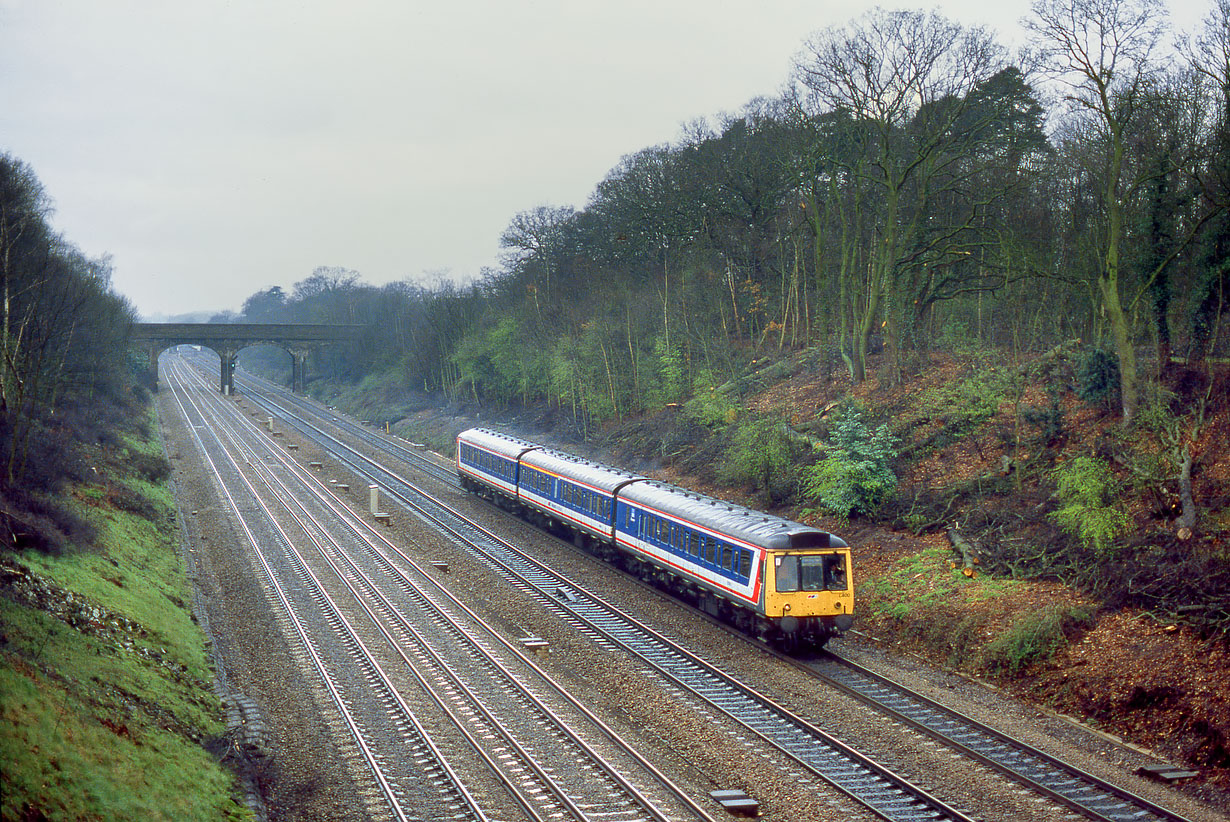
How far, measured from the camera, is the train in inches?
750

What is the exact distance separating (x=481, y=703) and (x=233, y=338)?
88.1 m

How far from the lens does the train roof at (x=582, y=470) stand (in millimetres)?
28281

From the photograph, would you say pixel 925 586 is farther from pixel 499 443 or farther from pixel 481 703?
pixel 499 443

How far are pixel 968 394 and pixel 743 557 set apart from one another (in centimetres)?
1292

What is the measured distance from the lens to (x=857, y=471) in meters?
26.3

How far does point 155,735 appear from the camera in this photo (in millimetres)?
12875

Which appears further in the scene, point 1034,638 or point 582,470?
point 582,470

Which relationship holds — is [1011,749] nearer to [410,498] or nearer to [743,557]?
[743,557]

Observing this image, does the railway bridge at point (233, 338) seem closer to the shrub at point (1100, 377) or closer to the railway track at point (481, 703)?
the railway track at point (481, 703)

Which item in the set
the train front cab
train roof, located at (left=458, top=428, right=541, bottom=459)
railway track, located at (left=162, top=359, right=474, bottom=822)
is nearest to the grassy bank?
railway track, located at (left=162, top=359, right=474, bottom=822)

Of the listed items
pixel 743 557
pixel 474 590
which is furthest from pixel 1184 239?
pixel 474 590

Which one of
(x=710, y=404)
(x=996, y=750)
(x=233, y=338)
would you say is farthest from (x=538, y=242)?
(x=996, y=750)

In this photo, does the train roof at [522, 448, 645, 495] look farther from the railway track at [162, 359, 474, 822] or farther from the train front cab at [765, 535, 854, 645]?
the train front cab at [765, 535, 854, 645]

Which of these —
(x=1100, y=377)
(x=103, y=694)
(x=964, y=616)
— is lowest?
(x=964, y=616)
